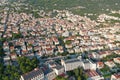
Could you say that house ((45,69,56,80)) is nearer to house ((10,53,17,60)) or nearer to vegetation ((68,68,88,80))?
vegetation ((68,68,88,80))

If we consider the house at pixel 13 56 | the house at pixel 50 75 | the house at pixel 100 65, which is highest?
the house at pixel 13 56

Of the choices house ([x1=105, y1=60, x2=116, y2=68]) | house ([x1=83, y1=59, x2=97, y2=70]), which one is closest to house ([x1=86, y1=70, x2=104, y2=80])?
house ([x1=83, y1=59, x2=97, y2=70])

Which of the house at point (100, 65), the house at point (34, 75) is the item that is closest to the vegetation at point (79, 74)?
the house at point (100, 65)

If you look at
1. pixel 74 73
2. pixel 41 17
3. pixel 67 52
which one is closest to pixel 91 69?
pixel 74 73

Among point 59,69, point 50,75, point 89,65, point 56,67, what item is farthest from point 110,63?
point 50,75

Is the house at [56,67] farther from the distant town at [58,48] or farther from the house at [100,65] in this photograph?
the house at [100,65]

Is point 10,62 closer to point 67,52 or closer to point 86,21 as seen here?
point 67,52

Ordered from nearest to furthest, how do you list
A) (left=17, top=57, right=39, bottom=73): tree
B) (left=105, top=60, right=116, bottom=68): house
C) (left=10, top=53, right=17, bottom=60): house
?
(left=17, top=57, right=39, bottom=73): tree
(left=105, top=60, right=116, bottom=68): house
(left=10, top=53, right=17, bottom=60): house

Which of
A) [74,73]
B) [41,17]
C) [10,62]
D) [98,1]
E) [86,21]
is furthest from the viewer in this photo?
[98,1]
